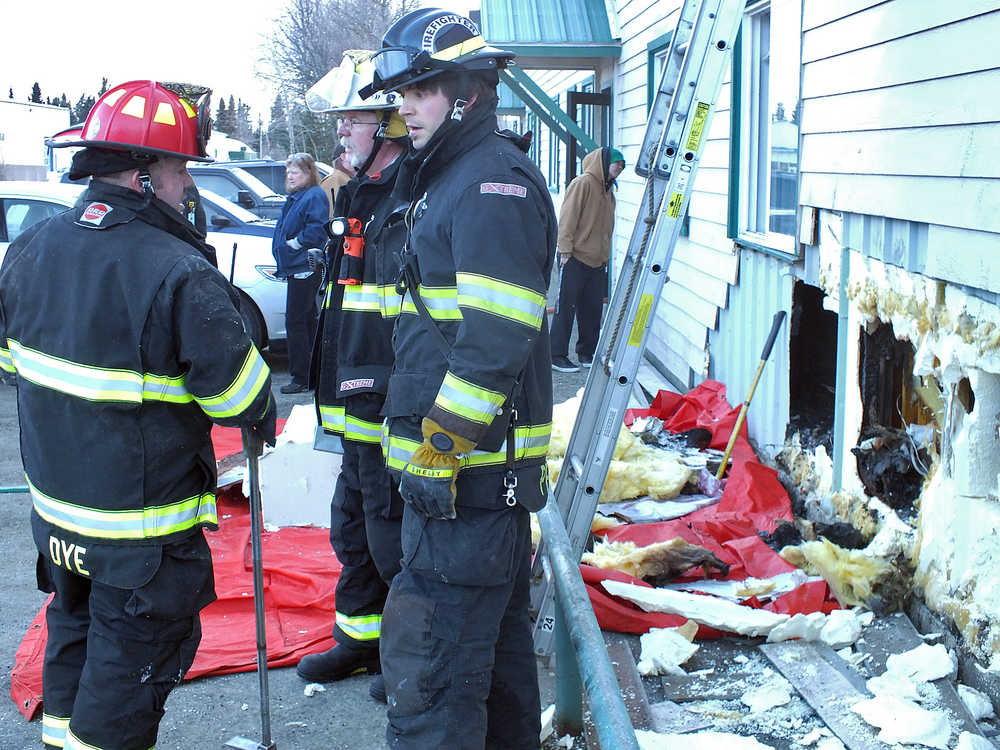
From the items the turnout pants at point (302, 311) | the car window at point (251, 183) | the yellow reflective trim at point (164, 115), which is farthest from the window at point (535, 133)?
the yellow reflective trim at point (164, 115)

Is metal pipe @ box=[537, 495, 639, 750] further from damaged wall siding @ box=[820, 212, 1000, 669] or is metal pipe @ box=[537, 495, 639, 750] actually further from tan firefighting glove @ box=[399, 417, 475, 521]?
damaged wall siding @ box=[820, 212, 1000, 669]

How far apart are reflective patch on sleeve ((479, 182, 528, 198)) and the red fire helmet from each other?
0.88 meters

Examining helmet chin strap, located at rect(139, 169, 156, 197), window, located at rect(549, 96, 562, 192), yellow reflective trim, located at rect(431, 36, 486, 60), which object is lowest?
helmet chin strap, located at rect(139, 169, 156, 197)

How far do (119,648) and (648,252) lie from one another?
7.78 feet

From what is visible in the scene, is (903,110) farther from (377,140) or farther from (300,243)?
(300,243)

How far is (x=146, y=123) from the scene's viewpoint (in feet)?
9.00

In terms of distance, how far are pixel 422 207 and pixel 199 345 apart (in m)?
0.70

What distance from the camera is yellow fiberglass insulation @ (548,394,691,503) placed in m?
5.84

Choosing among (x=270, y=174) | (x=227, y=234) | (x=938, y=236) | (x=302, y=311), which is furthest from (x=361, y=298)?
(x=270, y=174)

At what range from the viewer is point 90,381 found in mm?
2613

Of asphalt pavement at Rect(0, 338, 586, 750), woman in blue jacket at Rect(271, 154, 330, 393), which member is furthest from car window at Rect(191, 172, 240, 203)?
asphalt pavement at Rect(0, 338, 586, 750)

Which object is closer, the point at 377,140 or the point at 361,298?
the point at 361,298

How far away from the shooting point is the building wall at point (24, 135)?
48.0m

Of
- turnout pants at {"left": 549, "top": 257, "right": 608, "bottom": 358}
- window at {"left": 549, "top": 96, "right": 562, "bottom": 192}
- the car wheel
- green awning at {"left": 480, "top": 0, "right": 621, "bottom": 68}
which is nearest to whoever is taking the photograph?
the car wheel
